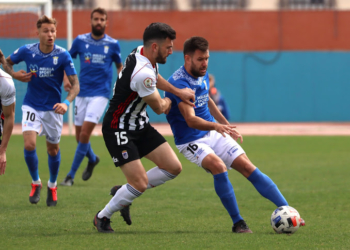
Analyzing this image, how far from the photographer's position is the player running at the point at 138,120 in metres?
5.01

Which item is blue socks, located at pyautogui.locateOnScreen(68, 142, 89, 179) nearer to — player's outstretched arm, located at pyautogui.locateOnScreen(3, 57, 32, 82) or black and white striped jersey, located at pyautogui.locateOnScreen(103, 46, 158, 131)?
player's outstretched arm, located at pyautogui.locateOnScreen(3, 57, 32, 82)

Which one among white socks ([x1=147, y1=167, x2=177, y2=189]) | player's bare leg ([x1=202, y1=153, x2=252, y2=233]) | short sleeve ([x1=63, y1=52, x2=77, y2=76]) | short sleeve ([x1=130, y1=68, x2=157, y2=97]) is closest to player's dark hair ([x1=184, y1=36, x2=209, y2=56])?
short sleeve ([x1=130, y1=68, x2=157, y2=97])

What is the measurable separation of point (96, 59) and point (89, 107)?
0.88 m

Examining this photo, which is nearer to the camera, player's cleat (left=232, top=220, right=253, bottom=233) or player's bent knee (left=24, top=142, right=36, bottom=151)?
player's cleat (left=232, top=220, right=253, bottom=233)

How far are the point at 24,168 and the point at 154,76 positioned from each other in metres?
6.11

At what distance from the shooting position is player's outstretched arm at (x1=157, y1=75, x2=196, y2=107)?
5.29m

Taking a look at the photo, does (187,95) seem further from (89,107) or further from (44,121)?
(89,107)

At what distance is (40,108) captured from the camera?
23.1 ft

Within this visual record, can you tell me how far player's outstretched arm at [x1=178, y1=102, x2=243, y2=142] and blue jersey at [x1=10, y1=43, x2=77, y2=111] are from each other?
7.20ft

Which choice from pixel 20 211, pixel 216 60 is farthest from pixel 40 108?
pixel 216 60

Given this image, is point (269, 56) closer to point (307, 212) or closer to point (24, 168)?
point (24, 168)

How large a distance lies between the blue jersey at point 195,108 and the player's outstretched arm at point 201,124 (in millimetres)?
274

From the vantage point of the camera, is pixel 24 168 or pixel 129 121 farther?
pixel 24 168

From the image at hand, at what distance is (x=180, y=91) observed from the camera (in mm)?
5301
